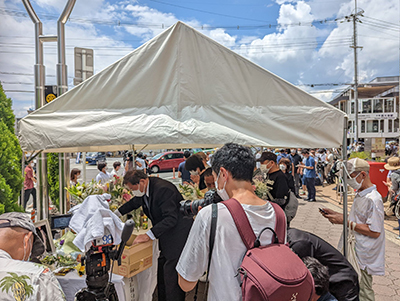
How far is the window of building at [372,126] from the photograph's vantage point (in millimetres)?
47594

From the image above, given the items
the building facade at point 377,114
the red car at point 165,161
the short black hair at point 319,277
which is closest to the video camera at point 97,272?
the short black hair at point 319,277

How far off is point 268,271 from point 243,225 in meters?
0.29

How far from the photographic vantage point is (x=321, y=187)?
51.9 ft

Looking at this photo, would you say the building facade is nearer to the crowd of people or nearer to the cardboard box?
the crowd of people

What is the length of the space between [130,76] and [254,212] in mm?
1953

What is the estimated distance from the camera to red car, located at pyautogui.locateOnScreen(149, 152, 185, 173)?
25.4 metres

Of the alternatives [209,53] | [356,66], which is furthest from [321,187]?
[356,66]

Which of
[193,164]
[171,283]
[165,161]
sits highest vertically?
[193,164]

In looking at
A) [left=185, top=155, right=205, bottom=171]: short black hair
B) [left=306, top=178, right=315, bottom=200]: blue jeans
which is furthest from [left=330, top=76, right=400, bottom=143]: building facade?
[left=185, top=155, right=205, bottom=171]: short black hair

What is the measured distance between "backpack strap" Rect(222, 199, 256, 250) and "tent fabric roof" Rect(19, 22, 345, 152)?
3.41 ft

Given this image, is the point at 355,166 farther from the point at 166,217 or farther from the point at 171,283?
the point at 171,283

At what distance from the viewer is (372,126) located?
4797cm

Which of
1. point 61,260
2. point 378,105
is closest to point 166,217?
point 61,260

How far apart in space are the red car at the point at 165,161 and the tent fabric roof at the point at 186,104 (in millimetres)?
22505
